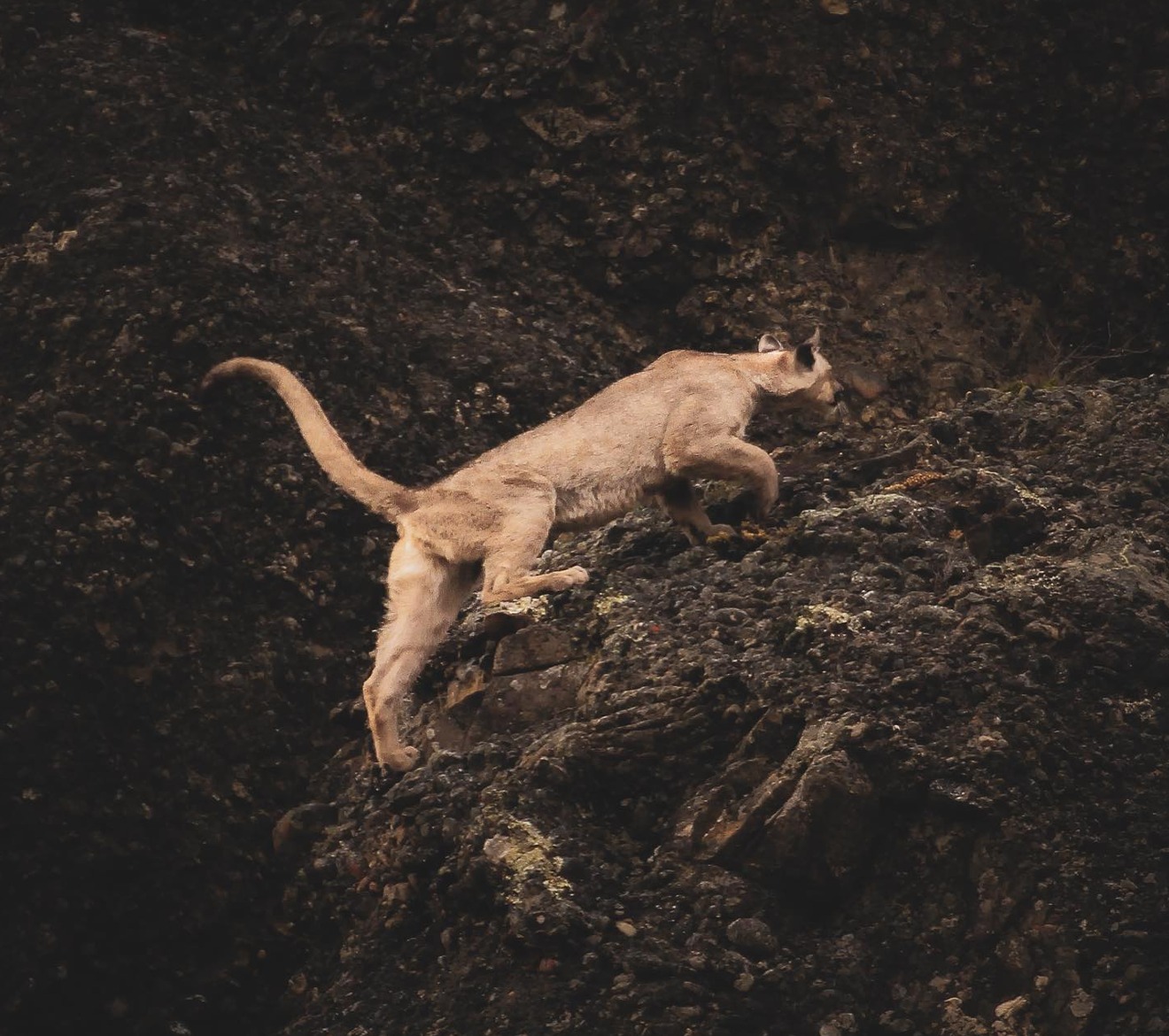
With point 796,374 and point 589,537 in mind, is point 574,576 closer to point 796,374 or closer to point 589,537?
point 589,537

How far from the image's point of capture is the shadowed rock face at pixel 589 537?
34.8ft

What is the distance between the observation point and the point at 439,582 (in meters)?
12.1

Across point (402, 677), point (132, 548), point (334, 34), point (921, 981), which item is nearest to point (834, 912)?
point (921, 981)

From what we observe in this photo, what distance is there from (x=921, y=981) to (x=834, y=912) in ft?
2.08

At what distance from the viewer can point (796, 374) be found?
13.7 m

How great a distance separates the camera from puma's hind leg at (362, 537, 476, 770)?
1198cm

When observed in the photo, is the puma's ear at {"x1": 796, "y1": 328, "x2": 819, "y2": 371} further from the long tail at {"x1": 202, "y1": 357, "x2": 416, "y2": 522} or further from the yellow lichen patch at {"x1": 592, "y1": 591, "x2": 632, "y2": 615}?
the long tail at {"x1": 202, "y1": 357, "x2": 416, "y2": 522}

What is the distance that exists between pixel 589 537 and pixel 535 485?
173 cm

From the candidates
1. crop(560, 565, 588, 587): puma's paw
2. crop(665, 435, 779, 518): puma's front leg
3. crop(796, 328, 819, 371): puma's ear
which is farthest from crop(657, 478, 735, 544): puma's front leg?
crop(796, 328, 819, 371): puma's ear

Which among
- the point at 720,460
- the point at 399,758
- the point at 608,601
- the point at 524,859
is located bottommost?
the point at 524,859

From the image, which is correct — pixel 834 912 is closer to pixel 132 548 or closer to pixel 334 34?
pixel 132 548

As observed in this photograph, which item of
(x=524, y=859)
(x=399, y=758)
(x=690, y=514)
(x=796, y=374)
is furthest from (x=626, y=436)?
(x=524, y=859)

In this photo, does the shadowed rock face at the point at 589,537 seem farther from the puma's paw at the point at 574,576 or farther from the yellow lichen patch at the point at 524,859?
the puma's paw at the point at 574,576

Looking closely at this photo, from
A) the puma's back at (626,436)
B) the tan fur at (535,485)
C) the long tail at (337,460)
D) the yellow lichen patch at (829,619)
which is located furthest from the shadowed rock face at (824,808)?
the long tail at (337,460)
